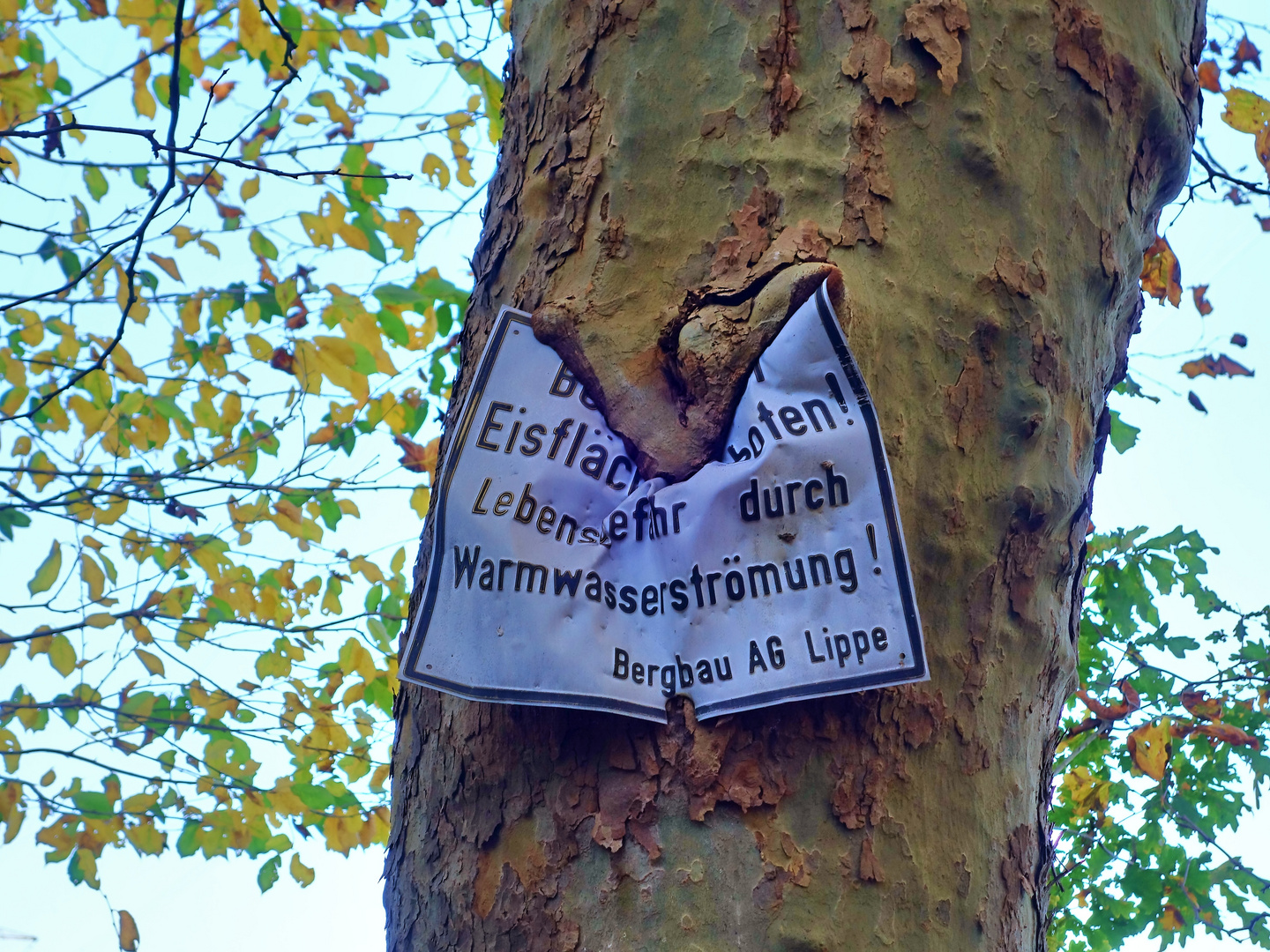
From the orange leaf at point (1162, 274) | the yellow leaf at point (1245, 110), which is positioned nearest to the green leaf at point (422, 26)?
the orange leaf at point (1162, 274)

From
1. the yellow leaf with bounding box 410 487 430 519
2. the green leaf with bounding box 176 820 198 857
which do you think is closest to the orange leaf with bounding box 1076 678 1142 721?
the yellow leaf with bounding box 410 487 430 519

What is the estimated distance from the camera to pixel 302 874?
4105mm

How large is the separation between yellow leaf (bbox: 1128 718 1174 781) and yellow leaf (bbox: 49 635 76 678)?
3634 millimetres

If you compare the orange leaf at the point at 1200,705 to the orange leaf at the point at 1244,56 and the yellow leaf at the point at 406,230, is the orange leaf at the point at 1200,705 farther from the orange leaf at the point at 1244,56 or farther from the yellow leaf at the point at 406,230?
the yellow leaf at the point at 406,230

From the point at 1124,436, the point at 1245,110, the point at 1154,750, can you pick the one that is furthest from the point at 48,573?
the point at 1245,110

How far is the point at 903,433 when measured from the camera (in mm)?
1021

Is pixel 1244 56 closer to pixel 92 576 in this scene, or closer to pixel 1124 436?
pixel 1124 436

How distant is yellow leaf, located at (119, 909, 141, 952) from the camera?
10.7 feet

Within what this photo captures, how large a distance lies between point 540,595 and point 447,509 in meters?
0.15

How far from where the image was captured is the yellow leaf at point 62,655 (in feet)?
10.7

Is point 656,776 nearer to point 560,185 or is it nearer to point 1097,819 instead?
point 560,185

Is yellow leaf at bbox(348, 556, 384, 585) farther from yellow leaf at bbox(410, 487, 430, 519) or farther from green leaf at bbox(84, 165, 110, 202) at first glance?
green leaf at bbox(84, 165, 110, 202)

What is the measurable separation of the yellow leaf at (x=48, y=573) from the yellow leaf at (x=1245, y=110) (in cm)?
426

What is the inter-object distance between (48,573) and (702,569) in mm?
2803
